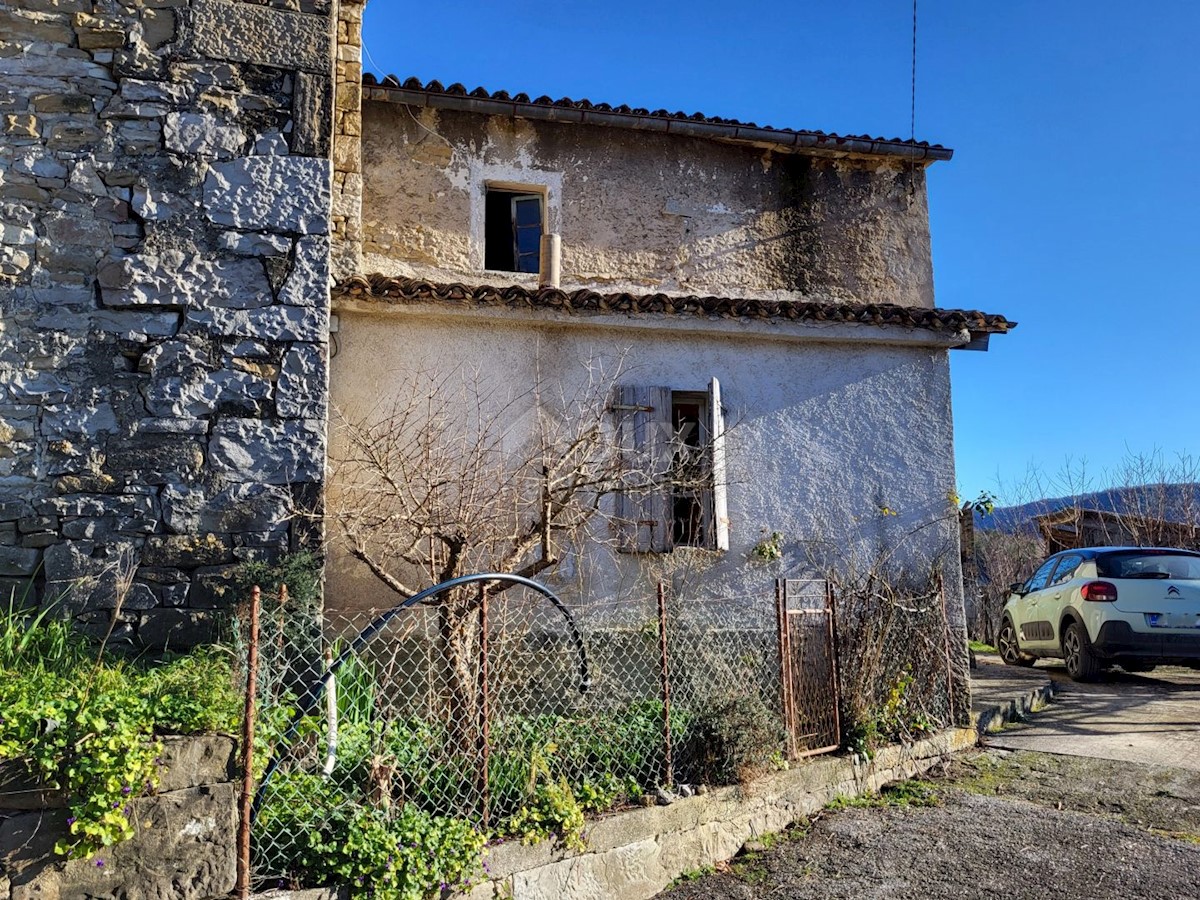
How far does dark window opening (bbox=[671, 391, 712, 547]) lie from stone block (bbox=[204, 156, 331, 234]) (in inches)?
120

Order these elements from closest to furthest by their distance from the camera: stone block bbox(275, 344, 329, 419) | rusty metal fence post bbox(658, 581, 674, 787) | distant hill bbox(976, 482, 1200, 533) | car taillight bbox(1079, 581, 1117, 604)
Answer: rusty metal fence post bbox(658, 581, 674, 787) < stone block bbox(275, 344, 329, 419) < car taillight bbox(1079, 581, 1117, 604) < distant hill bbox(976, 482, 1200, 533)

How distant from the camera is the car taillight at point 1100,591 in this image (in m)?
9.02

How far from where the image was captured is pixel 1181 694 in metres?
8.98

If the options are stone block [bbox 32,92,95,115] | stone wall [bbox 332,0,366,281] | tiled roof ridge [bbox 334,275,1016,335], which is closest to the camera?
stone block [bbox 32,92,95,115]

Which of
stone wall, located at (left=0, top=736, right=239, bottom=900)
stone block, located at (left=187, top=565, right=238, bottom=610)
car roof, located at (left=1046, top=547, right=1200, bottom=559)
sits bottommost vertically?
stone wall, located at (left=0, top=736, right=239, bottom=900)

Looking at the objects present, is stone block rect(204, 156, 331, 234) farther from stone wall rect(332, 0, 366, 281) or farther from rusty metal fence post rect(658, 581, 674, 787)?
rusty metal fence post rect(658, 581, 674, 787)

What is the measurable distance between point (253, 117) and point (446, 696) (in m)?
3.73

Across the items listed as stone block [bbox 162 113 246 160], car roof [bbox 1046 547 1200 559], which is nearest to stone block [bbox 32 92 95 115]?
stone block [bbox 162 113 246 160]

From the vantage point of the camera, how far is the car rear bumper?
8.66m

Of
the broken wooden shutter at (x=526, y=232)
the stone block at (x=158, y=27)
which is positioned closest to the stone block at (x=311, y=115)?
the stone block at (x=158, y=27)

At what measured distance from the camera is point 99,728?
11.5ft

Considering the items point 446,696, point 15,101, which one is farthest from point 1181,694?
point 15,101

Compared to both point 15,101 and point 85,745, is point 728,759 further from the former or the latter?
point 15,101

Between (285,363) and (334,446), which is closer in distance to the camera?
(285,363)
